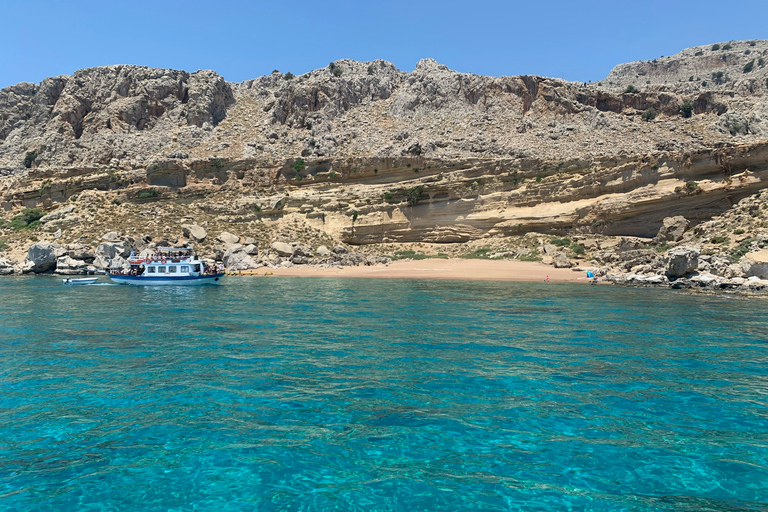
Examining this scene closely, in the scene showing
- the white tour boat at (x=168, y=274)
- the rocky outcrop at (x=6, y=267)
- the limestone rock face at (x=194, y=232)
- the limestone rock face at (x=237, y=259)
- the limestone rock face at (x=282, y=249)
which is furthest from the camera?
the limestone rock face at (x=194, y=232)

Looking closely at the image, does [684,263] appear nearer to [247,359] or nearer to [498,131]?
[247,359]

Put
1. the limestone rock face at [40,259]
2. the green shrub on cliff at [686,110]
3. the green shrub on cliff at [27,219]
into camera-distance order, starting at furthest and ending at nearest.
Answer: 1. the green shrub on cliff at [686,110]
2. the green shrub on cliff at [27,219]
3. the limestone rock face at [40,259]

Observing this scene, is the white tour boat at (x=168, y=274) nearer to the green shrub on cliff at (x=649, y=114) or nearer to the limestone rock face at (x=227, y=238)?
the limestone rock face at (x=227, y=238)

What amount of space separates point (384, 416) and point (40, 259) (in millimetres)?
44248

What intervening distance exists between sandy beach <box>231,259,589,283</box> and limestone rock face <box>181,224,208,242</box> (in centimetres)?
884

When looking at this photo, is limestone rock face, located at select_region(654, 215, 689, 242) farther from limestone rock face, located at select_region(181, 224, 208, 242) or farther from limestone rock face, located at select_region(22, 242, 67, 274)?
limestone rock face, located at select_region(22, 242, 67, 274)

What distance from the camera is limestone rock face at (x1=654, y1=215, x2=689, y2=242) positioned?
127 feet

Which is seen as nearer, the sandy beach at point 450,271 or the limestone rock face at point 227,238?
the sandy beach at point 450,271

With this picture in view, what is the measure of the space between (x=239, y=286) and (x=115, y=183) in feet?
121

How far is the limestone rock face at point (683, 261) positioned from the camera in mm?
28891

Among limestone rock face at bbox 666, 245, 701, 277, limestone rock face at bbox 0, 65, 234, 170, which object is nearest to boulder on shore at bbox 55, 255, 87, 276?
limestone rock face at bbox 0, 65, 234, 170

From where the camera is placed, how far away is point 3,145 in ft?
249

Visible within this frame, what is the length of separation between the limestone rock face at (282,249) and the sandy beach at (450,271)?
116 inches

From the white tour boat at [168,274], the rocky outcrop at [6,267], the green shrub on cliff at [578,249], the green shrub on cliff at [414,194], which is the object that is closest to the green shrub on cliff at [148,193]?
the rocky outcrop at [6,267]
